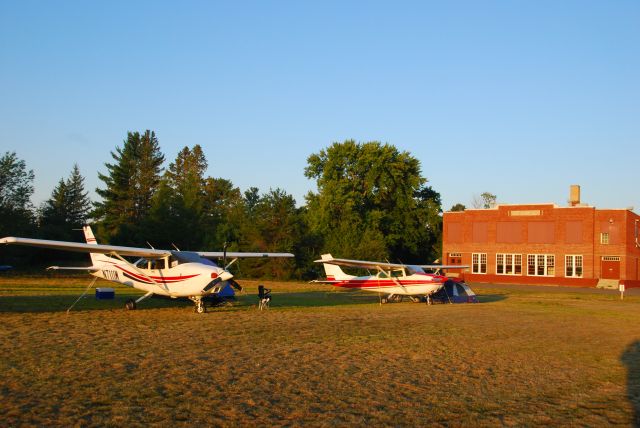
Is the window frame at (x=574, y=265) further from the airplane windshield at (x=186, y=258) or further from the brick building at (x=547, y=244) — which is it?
the airplane windshield at (x=186, y=258)

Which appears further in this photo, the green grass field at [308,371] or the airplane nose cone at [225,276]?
the airplane nose cone at [225,276]

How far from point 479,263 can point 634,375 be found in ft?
171

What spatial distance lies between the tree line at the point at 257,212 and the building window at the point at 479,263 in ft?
25.6

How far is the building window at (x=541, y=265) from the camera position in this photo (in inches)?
2274

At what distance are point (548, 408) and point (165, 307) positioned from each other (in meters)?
17.3

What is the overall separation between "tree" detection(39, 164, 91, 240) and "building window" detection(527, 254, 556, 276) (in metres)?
52.0

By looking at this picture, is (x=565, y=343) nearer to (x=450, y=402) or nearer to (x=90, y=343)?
(x=450, y=402)

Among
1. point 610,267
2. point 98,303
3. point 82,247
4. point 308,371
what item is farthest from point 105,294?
point 610,267

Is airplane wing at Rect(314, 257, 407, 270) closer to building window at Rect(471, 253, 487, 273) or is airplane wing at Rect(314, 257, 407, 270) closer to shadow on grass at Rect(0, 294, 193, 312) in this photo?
shadow on grass at Rect(0, 294, 193, 312)

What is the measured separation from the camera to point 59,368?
10125 mm

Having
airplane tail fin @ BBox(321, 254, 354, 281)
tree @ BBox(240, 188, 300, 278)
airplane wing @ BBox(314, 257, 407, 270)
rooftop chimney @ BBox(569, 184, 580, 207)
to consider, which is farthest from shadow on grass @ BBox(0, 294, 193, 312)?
rooftop chimney @ BBox(569, 184, 580, 207)

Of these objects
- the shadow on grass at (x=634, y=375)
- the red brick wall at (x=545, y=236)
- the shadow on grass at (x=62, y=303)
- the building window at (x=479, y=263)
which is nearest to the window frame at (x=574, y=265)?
the red brick wall at (x=545, y=236)

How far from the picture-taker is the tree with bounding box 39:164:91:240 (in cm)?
6962

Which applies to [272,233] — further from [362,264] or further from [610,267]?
[610,267]
